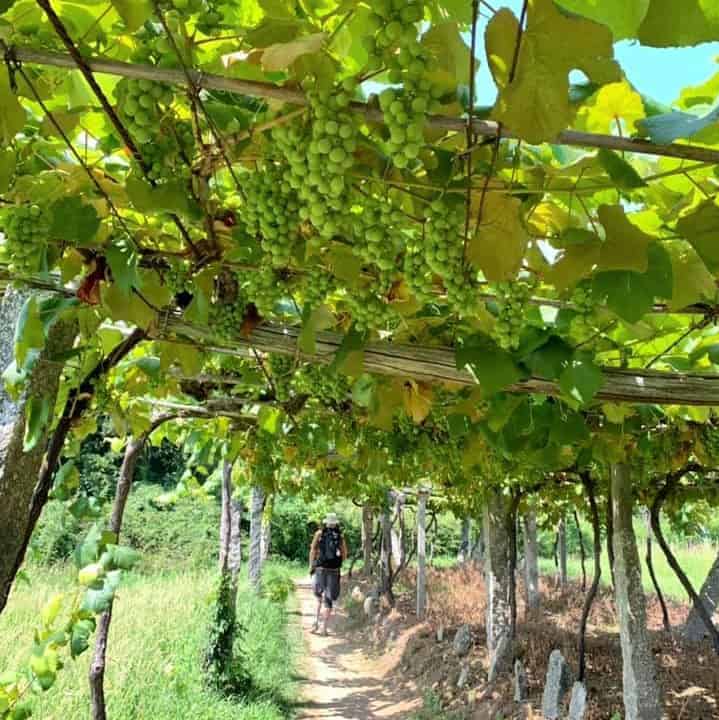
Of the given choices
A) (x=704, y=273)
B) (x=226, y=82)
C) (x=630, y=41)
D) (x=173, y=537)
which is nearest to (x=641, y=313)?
(x=704, y=273)

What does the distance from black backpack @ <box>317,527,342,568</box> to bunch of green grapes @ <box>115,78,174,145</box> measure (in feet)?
35.1

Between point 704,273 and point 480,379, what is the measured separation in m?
0.52

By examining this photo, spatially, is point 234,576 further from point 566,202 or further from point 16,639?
point 566,202

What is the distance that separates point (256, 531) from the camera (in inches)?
375

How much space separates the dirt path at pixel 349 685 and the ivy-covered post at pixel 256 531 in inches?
48.9

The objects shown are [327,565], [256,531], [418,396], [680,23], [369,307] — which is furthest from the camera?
[327,565]

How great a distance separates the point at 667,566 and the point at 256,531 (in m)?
18.1

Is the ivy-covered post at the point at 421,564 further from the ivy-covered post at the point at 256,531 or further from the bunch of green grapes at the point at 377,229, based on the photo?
the bunch of green grapes at the point at 377,229

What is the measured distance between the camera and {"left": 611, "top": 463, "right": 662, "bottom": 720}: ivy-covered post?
4203mm

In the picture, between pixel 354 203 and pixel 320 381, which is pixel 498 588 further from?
pixel 354 203

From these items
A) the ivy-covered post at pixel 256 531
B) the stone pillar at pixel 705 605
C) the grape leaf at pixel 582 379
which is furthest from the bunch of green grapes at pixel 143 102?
the stone pillar at pixel 705 605

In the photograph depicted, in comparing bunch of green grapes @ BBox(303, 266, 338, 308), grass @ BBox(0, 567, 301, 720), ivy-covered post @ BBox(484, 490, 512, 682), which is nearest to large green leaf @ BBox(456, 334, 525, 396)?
bunch of green grapes @ BBox(303, 266, 338, 308)

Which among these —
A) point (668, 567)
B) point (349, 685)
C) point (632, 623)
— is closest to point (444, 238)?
point (632, 623)

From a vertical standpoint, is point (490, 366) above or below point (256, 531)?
above
